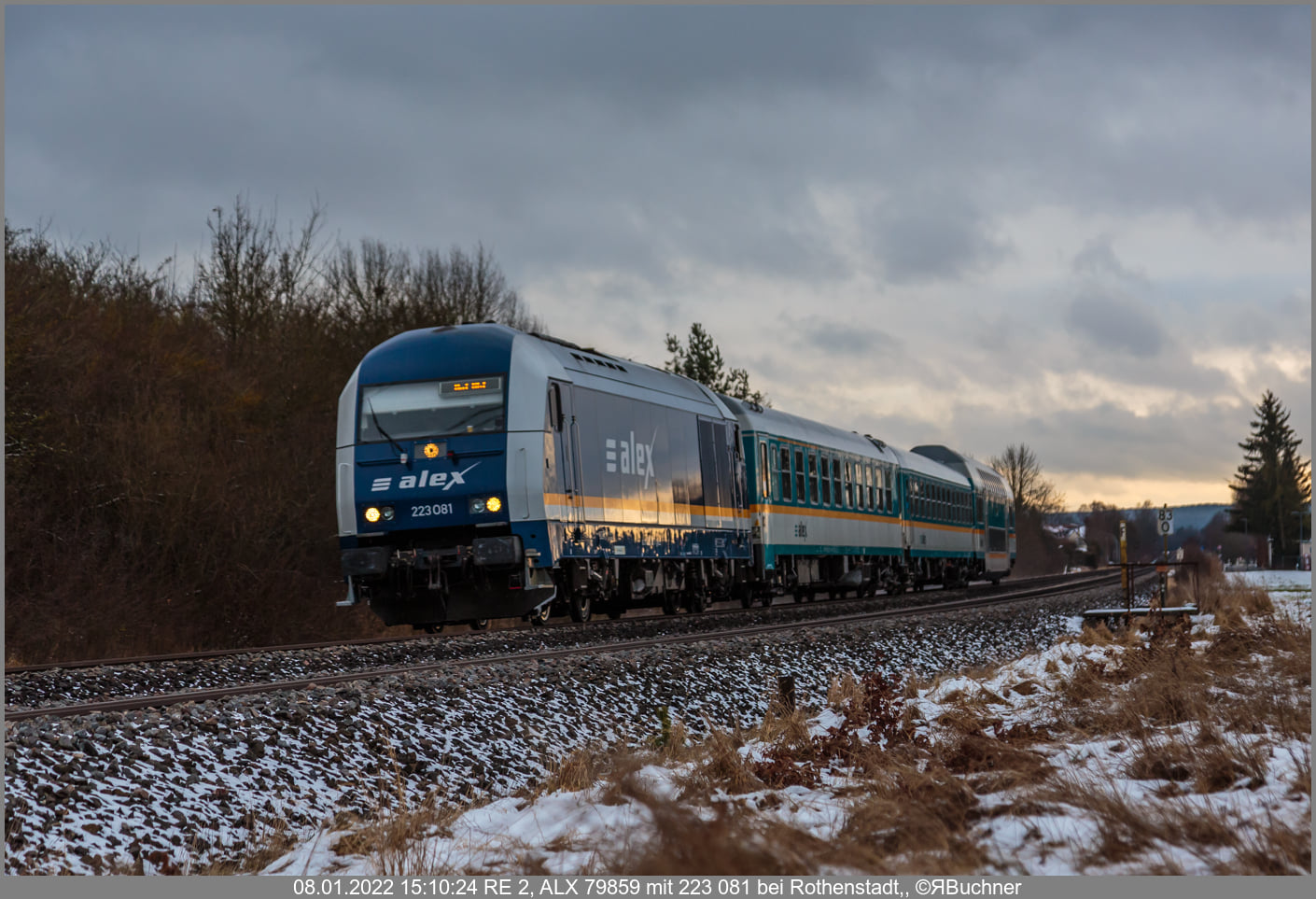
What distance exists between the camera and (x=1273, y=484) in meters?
92.9

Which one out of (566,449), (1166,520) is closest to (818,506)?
(1166,520)

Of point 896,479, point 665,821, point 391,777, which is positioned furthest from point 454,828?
point 896,479

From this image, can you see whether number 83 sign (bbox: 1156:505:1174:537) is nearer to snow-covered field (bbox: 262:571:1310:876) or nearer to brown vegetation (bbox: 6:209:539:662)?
brown vegetation (bbox: 6:209:539:662)

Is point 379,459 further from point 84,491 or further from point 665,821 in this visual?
point 665,821

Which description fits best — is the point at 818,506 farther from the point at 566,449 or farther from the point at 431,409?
the point at 431,409

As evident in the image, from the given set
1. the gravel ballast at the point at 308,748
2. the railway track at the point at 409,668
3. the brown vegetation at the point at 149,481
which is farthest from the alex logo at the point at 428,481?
the brown vegetation at the point at 149,481

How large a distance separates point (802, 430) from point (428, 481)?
1220 centimetres

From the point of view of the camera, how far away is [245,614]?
824 inches

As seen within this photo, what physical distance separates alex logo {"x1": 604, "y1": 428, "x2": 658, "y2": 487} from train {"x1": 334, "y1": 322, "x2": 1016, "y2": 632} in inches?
1.3

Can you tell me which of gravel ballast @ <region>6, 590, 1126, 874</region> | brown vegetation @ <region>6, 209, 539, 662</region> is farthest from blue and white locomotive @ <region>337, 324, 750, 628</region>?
brown vegetation @ <region>6, 209, 539, 662</region>

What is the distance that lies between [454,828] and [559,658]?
592cm

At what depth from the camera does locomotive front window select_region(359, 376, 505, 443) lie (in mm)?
14672

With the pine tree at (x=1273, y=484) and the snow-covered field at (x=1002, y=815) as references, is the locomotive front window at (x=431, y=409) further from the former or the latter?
the pine tree at (x=1273, y=484)

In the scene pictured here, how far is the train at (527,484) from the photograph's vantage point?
14.4m
